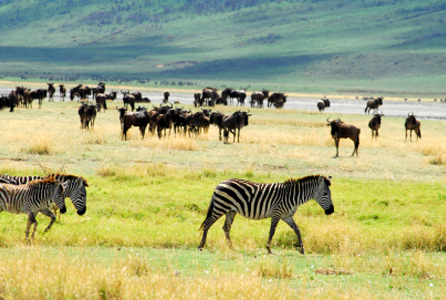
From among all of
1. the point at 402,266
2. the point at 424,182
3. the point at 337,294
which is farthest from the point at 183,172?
the point at 337,294

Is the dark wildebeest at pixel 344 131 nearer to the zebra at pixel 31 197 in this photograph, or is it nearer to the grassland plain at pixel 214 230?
the grassland plain at pixel 214 230

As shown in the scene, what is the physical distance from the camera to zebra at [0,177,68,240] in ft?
33.0

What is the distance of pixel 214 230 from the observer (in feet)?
38.5

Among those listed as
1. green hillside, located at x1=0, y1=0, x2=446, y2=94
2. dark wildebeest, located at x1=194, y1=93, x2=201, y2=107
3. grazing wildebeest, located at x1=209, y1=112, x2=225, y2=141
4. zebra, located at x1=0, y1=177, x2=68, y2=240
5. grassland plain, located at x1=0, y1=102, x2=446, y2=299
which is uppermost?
green hillside, located at x1=0, y1=0, x2=446, y2=94

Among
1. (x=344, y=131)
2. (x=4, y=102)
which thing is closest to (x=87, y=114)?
(x=4, y=102)

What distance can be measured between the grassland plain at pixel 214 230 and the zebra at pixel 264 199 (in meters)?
0.58

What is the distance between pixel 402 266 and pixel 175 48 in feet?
576

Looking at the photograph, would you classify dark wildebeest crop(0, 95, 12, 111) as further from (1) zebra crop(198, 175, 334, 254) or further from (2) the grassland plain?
(1) zebra crop(198, 175, 334, 254)

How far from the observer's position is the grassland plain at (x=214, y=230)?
7.22 meters

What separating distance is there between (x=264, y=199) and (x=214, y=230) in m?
1.94

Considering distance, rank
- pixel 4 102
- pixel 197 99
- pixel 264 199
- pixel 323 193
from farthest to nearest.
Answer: pixel 197 99 < pixel 4 102 < pixel 323 193 < pixel 264 199

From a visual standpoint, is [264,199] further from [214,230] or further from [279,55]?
[279,55]

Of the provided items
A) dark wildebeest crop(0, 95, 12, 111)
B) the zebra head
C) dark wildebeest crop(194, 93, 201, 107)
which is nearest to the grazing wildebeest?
dark wildebeest crop(0, 95, 12, 111)

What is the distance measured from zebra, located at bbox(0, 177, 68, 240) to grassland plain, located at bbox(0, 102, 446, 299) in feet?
1.81
